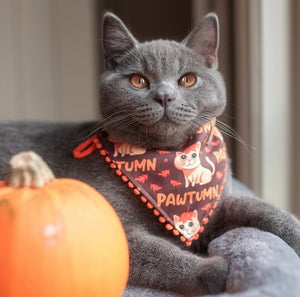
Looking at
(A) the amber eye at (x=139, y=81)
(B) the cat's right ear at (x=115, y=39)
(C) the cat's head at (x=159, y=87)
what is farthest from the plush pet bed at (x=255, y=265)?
(B) the cat's right ear at (x=115, y=39)

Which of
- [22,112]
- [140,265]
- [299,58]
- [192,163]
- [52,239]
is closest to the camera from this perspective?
[52,239]

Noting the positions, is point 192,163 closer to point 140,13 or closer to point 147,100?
point 147,100

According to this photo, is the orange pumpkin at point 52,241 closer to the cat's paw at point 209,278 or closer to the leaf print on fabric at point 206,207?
the cat's paw at point 209,278

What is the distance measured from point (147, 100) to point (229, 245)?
0.40 m

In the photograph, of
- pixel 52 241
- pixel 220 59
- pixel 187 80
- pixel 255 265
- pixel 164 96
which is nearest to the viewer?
pixel 52 241

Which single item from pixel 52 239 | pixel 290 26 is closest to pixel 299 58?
pixel 290 26

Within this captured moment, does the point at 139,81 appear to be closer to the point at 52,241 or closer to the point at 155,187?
the point at 155,187

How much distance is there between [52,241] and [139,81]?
0.56 meters

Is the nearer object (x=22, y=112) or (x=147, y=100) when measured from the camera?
(x=147, y=100)

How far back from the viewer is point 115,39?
1.25m

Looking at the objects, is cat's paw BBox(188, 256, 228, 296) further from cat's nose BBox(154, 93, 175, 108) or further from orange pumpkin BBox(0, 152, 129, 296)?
cat's nose BBox(154, 93, 175, 108)

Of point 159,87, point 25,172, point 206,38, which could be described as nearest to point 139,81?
point 159,87

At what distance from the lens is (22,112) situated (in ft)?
9.46

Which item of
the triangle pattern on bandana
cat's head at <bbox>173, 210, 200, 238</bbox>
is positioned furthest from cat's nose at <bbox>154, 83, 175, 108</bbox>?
cat's head at <bbox>173, 210, 200, 238</bbox>
